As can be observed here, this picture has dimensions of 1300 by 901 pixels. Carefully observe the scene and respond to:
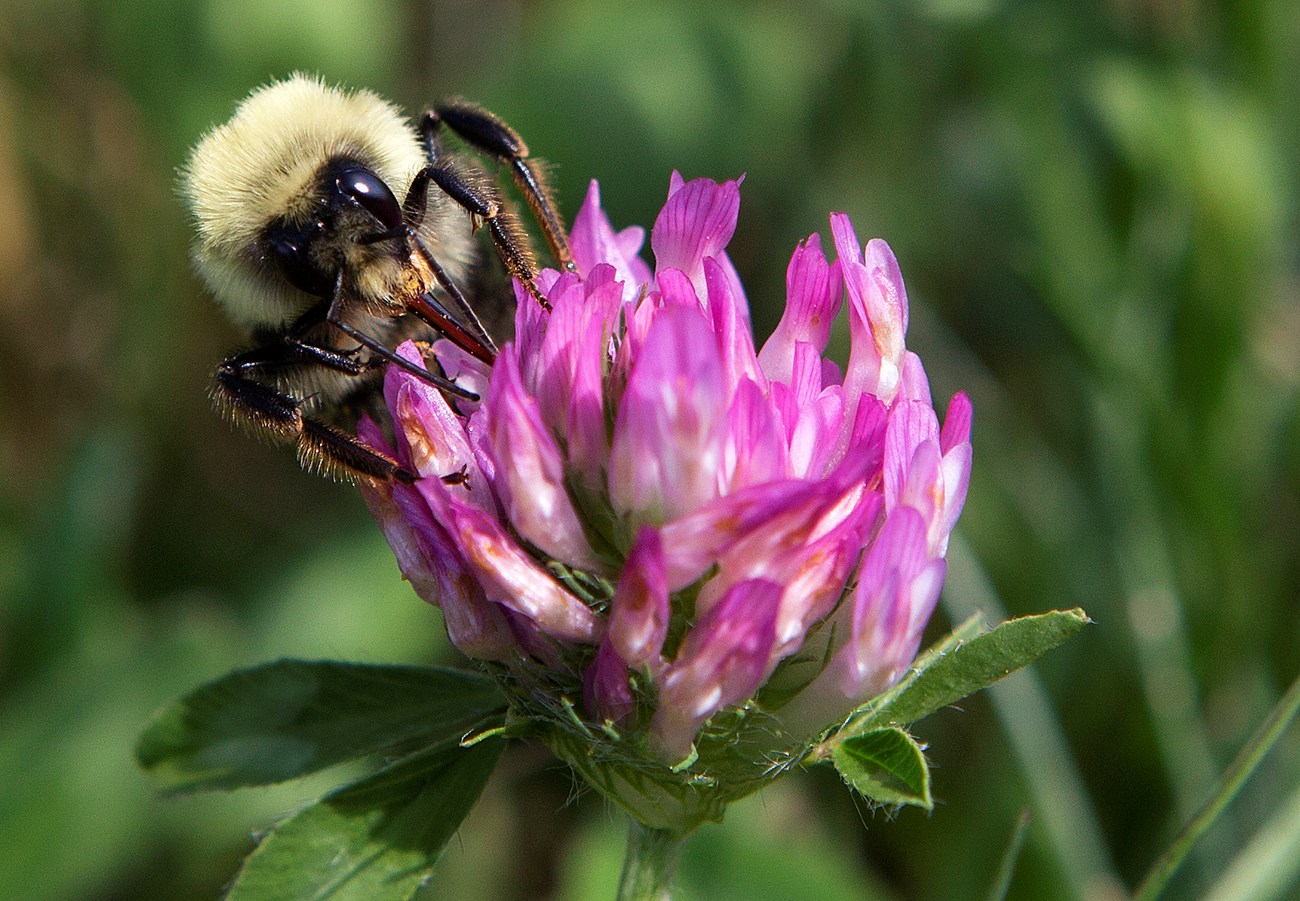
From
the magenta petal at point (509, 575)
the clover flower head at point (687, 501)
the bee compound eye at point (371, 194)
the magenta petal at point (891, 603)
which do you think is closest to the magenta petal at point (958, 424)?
the clover flower head at point (687, 501)

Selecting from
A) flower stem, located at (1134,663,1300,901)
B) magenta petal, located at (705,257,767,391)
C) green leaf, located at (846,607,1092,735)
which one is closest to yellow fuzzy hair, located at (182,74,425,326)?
magenta petal, located at (705,257,767,391)

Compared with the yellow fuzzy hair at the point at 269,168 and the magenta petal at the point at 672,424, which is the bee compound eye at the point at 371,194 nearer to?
the yellow fuzzy hair at the point at 269,168

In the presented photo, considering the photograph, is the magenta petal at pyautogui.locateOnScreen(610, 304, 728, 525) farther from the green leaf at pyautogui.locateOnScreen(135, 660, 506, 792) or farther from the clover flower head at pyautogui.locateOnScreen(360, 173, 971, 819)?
the green leaf at pyautogui.locateOnScreen(135, 660, 506, 792)

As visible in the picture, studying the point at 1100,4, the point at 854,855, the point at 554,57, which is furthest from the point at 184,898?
the point at 1100,4

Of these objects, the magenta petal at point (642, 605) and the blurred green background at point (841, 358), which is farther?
the blurred green background at point (841, 358)

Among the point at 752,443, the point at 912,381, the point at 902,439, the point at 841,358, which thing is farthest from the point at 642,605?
the point at 841,358

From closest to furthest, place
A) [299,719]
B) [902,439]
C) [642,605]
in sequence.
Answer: [642,605] → [902,439] → [299,719]

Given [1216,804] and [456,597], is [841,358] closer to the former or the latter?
[1216,804]
